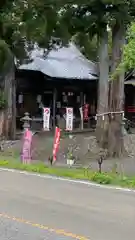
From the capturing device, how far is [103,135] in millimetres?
19484

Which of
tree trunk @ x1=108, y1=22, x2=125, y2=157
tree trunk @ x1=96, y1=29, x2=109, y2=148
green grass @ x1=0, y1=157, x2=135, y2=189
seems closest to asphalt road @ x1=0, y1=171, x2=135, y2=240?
green grass @ x1=0, y1=157, x2=135, y2=189

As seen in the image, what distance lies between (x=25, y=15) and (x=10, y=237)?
554 inches

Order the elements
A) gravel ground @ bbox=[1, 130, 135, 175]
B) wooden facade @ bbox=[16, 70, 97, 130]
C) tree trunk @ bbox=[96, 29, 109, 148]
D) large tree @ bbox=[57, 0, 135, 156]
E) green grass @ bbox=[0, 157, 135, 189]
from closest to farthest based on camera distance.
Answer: green grass @ bbox=[0, 157, 135, 189] → gravel ground @ bbox=[1, 130, 135, 175] → large tree @ bbox=[57, 0, 135, 156] → tree trunk @ bbox=[96, 29, 109, 148] → wooden facade @ bbox=[16, 70, 97, 130]

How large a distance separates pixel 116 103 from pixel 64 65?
38.3ft

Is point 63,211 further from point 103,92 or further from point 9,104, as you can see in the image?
point 9,104

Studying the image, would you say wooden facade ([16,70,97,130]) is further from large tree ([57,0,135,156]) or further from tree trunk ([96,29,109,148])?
large tree ([57,0,135,156])

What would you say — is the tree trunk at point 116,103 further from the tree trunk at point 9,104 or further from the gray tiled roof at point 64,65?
the gray tiled roof at point 64,65

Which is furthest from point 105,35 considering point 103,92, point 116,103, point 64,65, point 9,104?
point 64,65

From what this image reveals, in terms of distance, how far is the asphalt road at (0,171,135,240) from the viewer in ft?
21.6

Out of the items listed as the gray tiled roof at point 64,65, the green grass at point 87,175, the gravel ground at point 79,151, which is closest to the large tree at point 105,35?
the gravel ground at point 79,151

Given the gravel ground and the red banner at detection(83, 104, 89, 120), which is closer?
the gravel ground

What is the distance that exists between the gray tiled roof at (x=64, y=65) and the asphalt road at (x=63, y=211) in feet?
55.5

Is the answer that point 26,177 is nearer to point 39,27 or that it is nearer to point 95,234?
point 95,234

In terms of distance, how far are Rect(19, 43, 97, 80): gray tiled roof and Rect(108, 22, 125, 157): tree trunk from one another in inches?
324
